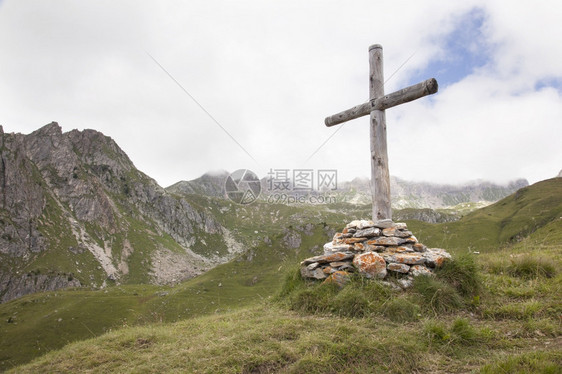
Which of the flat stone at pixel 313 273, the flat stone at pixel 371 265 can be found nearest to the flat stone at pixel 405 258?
the flat stone at pixel 371 265

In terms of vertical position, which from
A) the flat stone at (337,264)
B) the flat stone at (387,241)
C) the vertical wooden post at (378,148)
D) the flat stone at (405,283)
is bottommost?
the flat stone at (405,283)

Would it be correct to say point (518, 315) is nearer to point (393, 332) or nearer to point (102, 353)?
point (393, 332)

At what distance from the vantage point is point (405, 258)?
934cm

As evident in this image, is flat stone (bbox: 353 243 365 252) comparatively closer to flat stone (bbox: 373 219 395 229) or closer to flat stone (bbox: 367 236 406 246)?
flat stone (bbox: 367 236 406 246)

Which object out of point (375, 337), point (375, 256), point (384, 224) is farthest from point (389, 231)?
point (375, 337)

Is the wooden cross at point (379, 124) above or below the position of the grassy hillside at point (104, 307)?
above

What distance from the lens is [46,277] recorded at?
149m

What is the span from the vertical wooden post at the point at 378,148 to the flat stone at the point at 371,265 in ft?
8.08

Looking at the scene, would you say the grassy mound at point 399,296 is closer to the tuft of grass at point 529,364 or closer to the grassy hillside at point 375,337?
the grassy hillside at point 375,337

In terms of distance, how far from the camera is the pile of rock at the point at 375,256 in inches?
360

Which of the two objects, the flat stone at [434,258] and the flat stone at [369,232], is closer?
the flat stone at [434,258]

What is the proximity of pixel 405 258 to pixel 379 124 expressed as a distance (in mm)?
5170

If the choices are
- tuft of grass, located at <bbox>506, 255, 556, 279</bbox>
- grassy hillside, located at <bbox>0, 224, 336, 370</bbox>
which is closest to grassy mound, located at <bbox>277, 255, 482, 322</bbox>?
tuft of grass, located at <bbox>506, 255, 556, 279</bbox>

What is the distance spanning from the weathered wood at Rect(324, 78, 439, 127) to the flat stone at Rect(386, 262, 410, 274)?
225 inches
